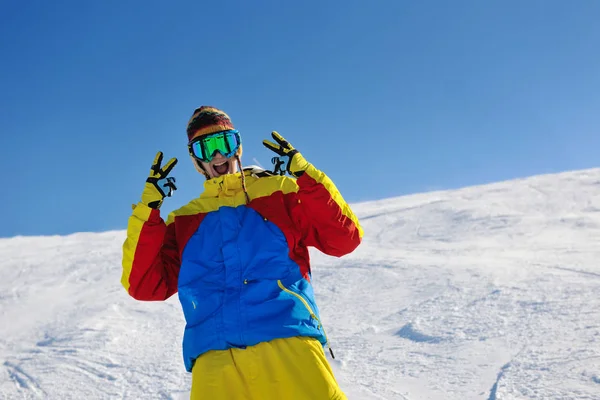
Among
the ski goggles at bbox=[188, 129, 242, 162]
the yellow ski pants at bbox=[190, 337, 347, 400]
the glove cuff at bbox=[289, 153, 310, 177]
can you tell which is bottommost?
the yellow ski pants at bbox=[190, 337, 347, 400]

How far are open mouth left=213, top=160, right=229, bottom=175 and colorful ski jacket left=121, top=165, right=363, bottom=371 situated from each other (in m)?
0.10

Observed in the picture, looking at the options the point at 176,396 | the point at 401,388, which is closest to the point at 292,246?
the point at 401,388

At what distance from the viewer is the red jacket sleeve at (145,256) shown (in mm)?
2535

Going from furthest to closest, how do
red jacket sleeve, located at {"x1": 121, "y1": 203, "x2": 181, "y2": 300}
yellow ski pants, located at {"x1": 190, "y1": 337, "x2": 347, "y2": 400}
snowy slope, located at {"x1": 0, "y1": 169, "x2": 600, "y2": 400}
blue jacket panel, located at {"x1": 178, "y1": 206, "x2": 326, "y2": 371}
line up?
1. snowy slope, located at {"x1": 0, "y1": 169, "x2": 600, "y2": 400}
2. red jacket sleeve, located at {"x1": 121, "y1": 203, "x2": 181, "y2": 300}
3. blue jacket panel, located at {"x1": 178, "y1": 206, "x2": 326, "y2": 371}
4. yellow ski pants, located at {"x1": 190, "y1": 337, "x2": 347, "y2": 400}

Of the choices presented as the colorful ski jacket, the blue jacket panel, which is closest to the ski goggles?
the colorful ski jacket

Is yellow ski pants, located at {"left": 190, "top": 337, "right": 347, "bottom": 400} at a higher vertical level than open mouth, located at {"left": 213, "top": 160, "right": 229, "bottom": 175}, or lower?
lower

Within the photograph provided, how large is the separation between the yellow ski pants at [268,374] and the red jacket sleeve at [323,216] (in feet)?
1.70

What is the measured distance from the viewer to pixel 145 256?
2551mm

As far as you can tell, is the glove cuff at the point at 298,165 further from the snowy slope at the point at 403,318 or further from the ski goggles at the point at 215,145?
the snowy slope at the point at 403,318

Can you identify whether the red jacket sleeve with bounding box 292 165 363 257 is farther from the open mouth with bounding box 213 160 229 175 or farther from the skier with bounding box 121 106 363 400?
the open mouth with bounding box 213 160 229 175

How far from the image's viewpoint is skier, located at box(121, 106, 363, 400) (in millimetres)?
2232

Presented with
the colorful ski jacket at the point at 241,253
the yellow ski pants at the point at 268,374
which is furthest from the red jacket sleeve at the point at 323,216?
the yellow ski pants at the point at 268,374

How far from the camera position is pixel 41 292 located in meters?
7.65

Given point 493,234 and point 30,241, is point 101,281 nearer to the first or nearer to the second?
point 30,241
